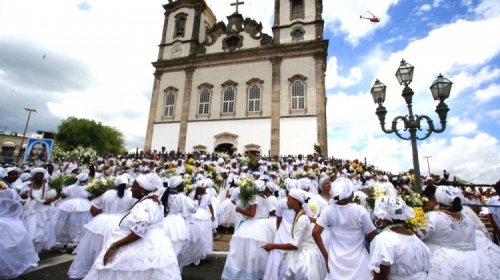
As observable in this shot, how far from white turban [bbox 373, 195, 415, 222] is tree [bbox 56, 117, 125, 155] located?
160ft

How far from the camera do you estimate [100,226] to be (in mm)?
4691

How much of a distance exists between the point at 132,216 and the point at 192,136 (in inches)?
906

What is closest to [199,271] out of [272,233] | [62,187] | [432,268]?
[272,233]

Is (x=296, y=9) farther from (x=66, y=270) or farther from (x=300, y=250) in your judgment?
(x=66, y=270)

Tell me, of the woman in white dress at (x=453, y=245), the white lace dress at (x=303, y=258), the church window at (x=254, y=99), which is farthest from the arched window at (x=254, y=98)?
the woman in white dress at (x=453, y=245)

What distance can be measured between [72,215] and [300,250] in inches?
250

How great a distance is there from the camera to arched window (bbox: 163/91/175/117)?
27.2 m

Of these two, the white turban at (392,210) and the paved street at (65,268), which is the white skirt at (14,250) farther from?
the white turban at (392,210)

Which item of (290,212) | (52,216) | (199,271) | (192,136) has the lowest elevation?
(199,271)

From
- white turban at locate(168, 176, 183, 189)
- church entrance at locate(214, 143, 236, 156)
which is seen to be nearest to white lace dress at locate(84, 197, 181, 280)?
white turban at locate(168, 176, 183, 189)

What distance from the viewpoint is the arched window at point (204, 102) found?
26.2 meters

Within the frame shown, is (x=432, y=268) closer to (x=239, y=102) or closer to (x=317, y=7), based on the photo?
(x=239, y=102)

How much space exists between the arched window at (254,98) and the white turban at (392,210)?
22.0 metres

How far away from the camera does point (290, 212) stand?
13.2 ft
